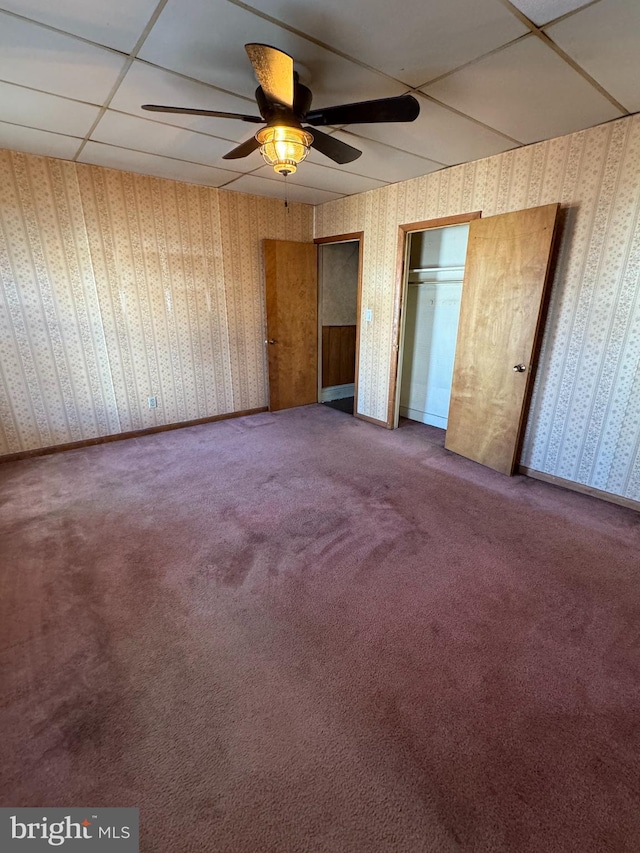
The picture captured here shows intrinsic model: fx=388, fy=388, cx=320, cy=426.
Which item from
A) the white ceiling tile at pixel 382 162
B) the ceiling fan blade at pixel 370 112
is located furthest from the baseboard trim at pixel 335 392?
the ceiling fan blade at pixel 370 112

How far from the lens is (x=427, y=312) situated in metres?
4.51

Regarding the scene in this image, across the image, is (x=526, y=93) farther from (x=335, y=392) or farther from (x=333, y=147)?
(x=335, y=392)

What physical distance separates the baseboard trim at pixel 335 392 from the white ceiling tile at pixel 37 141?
363cm

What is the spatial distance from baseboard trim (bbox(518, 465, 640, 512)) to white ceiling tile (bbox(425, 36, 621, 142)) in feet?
8.14

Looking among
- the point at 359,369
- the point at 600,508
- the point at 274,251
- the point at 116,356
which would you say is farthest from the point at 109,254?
the point at 600,508

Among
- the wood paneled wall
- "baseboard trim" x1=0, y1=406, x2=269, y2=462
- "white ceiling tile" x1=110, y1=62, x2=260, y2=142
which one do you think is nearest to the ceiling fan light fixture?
"white ceiling tile" x1=110, y1=62, x2=260, y2=142

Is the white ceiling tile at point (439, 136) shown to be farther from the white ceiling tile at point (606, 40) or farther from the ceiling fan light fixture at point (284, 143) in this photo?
the ceiling fan light fixture at point (284, 143)

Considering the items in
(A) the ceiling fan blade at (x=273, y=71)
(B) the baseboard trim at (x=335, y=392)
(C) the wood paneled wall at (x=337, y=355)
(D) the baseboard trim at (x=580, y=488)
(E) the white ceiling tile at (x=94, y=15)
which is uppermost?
(E) the white ceiling tile at (x=94, y=15)

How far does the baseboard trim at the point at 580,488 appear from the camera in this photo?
2.85 metres

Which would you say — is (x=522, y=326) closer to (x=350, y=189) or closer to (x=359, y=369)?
(x=359, y=369)

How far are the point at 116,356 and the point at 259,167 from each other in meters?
2.23

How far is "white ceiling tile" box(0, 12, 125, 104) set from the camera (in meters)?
1.67

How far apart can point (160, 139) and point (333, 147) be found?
4.72 feet

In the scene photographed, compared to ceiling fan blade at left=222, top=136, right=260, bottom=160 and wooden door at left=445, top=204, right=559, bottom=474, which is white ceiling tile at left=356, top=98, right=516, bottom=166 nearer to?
wooden door at left=445, top=204, right=559, bottom=474
